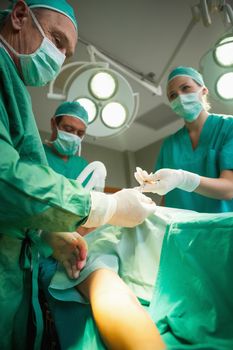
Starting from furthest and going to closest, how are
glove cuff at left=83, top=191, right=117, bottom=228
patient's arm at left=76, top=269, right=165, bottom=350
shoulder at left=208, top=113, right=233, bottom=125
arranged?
shoulder at left=208, top=113, right=233, bottom=125, glove cuff at left=83, top=191, right=117, bottom=228, patient's arm at left=76, top=269, right=165, bottom=350

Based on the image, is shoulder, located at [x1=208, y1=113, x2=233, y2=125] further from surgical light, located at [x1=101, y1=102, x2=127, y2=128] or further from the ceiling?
surgical light, located at [x1=101, y1=102, x2=127, y2=128]

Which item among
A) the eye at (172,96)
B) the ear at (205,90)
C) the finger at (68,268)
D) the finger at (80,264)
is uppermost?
the ear at (205,90)

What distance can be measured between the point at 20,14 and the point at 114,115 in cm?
101

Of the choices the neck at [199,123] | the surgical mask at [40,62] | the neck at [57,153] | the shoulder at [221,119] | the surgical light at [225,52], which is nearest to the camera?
the surgical mask at [40,62]

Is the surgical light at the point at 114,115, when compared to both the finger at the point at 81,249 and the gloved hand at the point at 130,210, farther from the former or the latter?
the finger at the point at 81,249

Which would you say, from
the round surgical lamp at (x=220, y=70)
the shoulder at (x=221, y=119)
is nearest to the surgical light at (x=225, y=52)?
the round surgical lamp at (x=220, y=70)

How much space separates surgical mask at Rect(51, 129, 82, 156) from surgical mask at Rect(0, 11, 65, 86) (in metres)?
0.87

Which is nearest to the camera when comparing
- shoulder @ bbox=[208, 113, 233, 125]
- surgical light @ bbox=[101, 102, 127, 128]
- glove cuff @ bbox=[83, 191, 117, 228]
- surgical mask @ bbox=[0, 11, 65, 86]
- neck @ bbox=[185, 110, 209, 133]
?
glove cuff @ bbox=[83, 191, 117, 228]

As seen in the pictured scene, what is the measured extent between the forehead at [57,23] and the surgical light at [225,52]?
881 mm

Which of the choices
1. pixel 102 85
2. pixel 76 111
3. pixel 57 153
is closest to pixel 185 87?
pixel 102 85

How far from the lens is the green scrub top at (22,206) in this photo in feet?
2.32

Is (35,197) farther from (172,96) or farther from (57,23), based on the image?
(172,96)

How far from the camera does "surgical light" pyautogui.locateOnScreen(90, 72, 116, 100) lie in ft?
6.22

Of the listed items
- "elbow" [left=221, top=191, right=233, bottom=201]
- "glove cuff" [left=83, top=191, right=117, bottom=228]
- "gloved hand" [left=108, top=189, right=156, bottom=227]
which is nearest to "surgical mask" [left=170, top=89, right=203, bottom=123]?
"elbow" [left=221, top=191, right=233, bottom=201]
